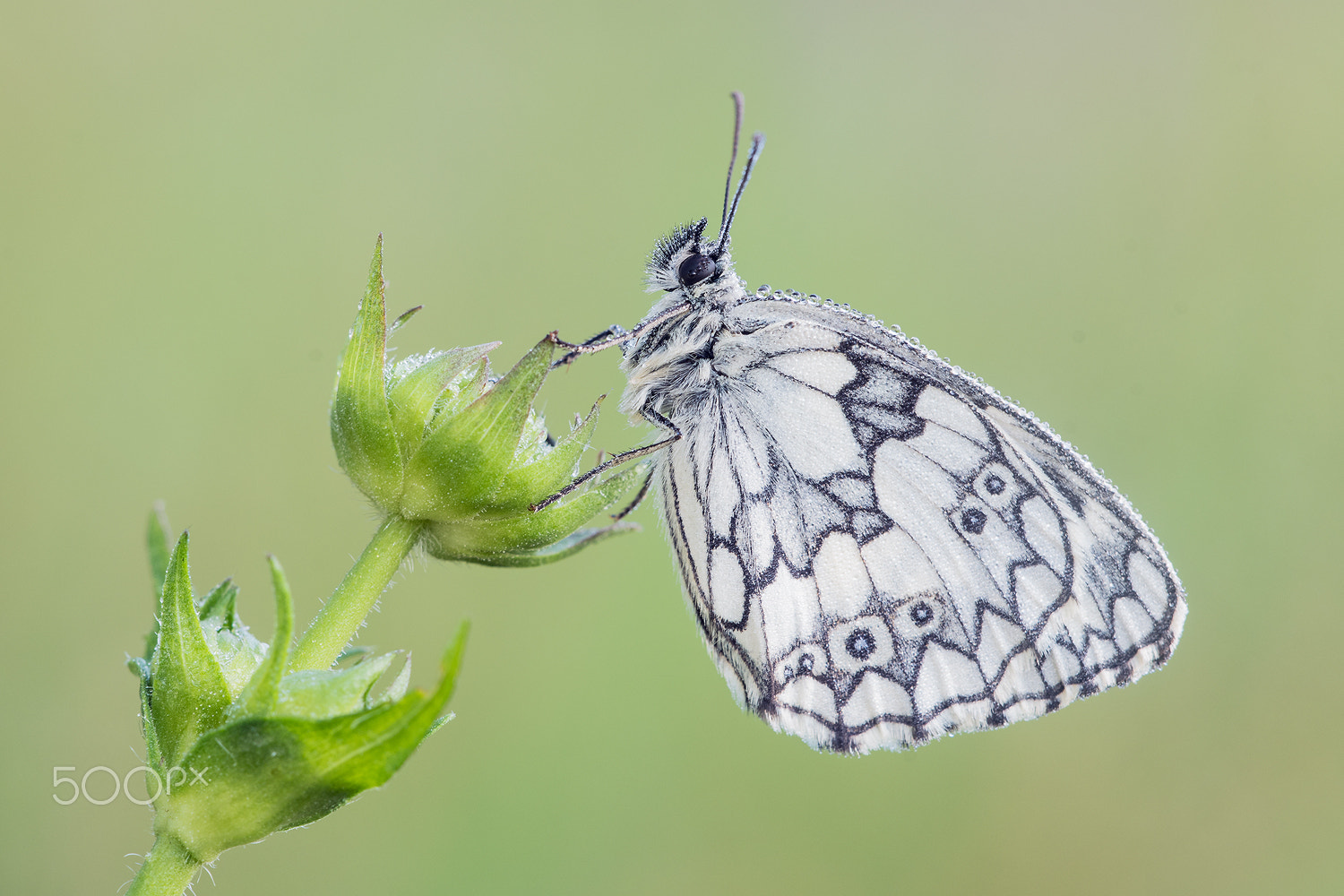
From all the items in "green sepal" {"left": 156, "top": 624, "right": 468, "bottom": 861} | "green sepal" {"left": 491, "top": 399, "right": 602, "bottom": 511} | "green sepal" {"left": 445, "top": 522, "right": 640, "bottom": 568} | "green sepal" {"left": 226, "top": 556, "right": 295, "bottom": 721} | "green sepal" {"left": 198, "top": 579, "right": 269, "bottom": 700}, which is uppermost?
"green sepal" {"left": 491, "top": 399, "right": 602, "bottom": 511}

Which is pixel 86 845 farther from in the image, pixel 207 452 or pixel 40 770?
pixel 207 452

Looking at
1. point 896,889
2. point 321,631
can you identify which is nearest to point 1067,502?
point 321,631

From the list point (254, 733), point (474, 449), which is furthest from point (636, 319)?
point (254, 733)

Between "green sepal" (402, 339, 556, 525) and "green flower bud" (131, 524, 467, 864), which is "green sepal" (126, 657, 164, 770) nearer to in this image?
"green flower bud" (131, 524, 467, 864)

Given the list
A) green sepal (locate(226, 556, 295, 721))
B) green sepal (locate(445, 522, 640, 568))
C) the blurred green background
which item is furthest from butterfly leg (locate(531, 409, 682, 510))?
the blurred green background

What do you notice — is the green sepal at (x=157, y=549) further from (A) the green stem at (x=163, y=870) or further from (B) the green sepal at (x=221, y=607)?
(A) the green stem at (x=163, y=870)

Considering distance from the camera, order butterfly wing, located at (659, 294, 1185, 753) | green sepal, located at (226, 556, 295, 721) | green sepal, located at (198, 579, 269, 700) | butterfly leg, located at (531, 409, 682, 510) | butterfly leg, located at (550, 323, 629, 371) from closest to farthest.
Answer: green sepal, located at (226, 556, 295, 721) → green sepal, located at (198, 579, 269, 700) → butterfly leg, located at (531, 409, 682, 510) → butterfly leg, located at (550, 323, 629, 371) → butterfly wing, located at (659, 294, 1185, 753)

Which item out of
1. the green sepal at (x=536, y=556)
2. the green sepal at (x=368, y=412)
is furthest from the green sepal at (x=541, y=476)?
the green sepal at (x=368, y=412)
